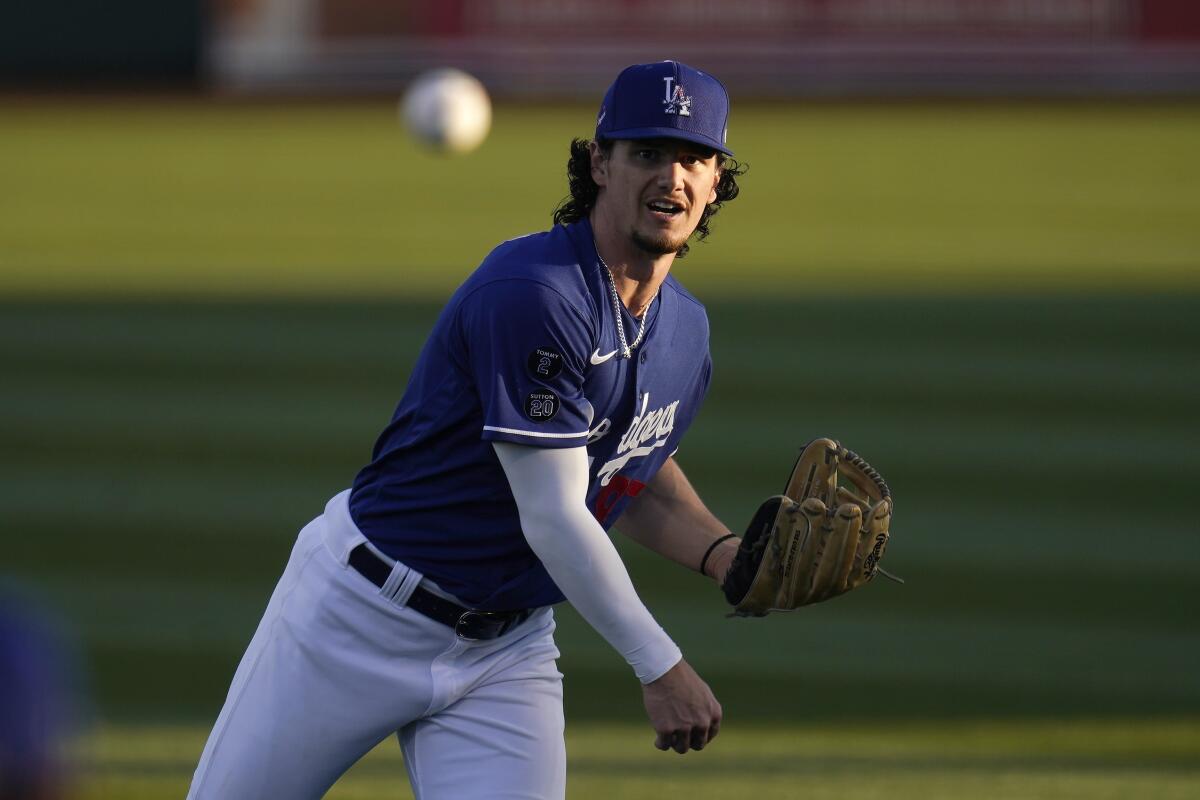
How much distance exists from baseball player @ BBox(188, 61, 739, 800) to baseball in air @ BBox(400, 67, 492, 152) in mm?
12401

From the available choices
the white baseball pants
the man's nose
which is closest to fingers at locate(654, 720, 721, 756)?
the white baseball pants

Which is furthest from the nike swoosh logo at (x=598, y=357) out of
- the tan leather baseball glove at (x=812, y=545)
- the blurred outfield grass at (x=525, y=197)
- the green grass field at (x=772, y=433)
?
the blurred outfield grass at (x=525, y=197)

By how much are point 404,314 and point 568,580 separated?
29.9 feet

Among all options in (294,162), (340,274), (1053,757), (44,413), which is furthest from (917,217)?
(1053,757)

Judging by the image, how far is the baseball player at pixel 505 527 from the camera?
2.98 meters

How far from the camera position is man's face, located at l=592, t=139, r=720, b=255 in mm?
3061

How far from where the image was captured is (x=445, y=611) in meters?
3.19

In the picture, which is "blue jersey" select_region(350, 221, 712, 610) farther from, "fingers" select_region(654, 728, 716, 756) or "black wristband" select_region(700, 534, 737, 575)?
"fingers" select_region(654, 728, 716, 756)

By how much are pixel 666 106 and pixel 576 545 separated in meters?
0.80

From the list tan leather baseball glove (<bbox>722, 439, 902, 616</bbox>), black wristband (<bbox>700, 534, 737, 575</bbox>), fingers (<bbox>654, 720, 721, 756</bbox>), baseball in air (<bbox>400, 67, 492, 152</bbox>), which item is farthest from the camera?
baseball in air (<bbox>400, 67, 492, 152</bbox>)

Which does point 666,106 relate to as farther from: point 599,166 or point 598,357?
point 598,357

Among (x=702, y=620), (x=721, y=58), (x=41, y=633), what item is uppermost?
(x=721, y=58)

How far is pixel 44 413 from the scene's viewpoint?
32.0 ft

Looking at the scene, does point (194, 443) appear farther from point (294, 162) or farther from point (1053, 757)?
point (294, 162)
